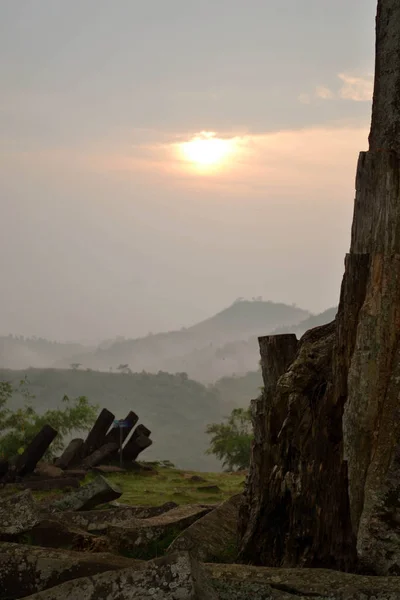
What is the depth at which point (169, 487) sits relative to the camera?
947 inches

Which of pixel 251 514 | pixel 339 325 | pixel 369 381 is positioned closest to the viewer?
pixel 369 381

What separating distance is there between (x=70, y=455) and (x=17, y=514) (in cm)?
1536

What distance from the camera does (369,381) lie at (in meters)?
9.80

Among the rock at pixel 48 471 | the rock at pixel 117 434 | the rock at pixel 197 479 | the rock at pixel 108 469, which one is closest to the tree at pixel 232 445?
the rock at pixel 117 434

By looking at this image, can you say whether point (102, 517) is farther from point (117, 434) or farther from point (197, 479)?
point (117, 434)

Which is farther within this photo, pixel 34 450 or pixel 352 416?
pixel 34 450

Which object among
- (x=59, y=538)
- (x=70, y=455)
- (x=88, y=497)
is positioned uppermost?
(x=70, y=455)

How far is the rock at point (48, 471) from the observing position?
2457cm

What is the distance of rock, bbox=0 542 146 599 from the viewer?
888 centimetres

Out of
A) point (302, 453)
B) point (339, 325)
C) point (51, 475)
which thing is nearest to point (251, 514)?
point (302, 453)

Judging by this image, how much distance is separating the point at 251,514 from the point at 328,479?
5.64 ft

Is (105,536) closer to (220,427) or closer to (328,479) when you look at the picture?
(328,479)

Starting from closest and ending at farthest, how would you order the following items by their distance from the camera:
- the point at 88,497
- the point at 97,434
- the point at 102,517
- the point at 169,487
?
the point at 102,517 < the point at 88,497 < the point at 169,487 < the point at 97,434

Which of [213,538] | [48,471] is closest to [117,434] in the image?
[48,471]
